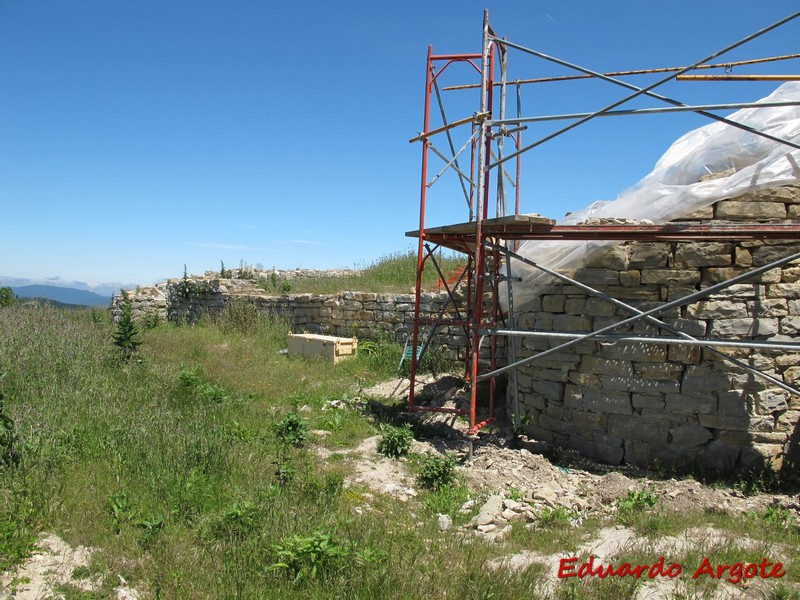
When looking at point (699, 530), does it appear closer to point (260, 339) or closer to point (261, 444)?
point (261, 444)

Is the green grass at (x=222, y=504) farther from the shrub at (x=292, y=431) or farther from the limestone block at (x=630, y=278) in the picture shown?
the limestone block at (x=630, y=278)

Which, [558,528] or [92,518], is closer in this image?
[92,518]

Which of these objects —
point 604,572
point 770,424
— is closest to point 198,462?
point 604,572

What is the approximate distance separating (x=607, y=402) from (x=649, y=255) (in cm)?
161

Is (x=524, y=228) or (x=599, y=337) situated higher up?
(x=524, y=228)

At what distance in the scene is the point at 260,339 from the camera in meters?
11.5

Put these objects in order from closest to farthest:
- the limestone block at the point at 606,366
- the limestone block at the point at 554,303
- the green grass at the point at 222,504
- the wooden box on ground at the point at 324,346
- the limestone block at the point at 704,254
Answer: the green grass at the point at 222,504, the limestone block at the point at 704,254, the limestone block at the point at 606,366, the limestone block at the point at 554,303, the wooden box on ground at the point at 324,346

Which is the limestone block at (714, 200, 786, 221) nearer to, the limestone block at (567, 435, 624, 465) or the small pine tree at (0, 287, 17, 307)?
the limestone block at (567, 435, 624, 465)

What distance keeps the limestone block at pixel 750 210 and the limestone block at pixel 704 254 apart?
0.97 feet

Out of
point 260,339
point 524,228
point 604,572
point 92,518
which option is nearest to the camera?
point 604,572

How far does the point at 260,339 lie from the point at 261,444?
19.0 feet

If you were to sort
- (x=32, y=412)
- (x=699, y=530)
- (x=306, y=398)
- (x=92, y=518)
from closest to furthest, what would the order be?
(x=92, y=518) < (x=699, y=530) < (x=32, y=412) < (x=306, y=398)

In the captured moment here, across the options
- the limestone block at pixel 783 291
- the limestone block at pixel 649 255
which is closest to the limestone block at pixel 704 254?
the limestone block at pixel 649 255

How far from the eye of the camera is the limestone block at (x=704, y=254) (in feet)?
18.8
